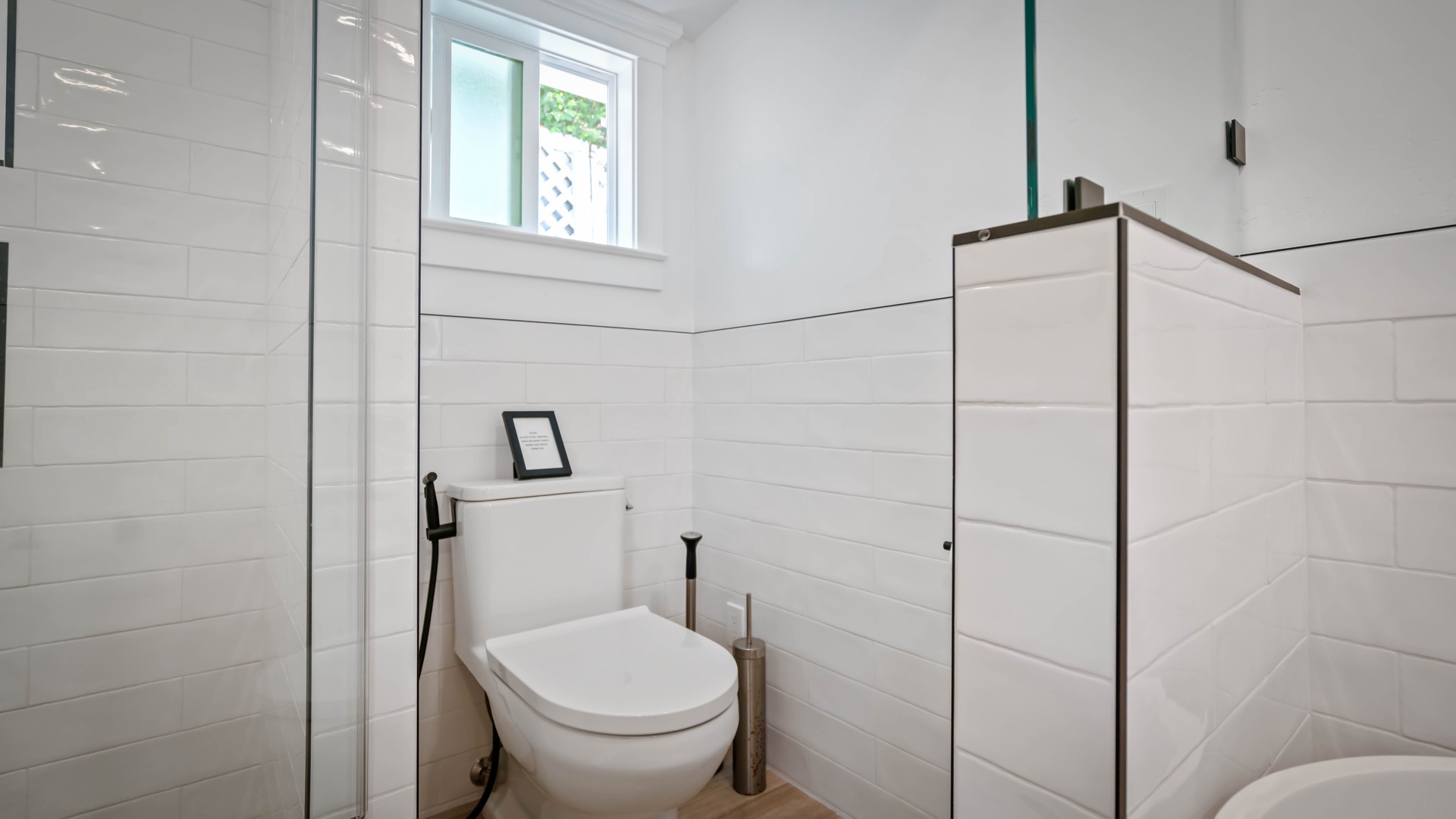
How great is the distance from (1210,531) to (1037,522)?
24 cm

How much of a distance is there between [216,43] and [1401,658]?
65.6 inches

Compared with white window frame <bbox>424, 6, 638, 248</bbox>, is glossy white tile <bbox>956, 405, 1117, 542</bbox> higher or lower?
Answer: lower

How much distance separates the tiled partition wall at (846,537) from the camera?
4.50 ft

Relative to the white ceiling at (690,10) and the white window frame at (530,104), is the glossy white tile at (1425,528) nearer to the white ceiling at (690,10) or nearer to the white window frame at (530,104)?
the white window frame at (530,104)

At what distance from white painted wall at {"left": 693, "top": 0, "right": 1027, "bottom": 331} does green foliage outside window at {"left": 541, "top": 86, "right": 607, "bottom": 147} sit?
12.8 inches

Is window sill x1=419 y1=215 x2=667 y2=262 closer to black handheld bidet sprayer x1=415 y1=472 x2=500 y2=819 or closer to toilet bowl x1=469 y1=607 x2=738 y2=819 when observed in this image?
black handheld bidet sprayer x1=415 y1=472 x2=500 y2=819

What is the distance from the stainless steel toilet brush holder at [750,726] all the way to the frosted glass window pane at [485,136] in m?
1.36

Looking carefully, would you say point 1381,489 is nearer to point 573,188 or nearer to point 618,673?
point 618,673

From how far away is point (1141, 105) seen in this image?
750mm

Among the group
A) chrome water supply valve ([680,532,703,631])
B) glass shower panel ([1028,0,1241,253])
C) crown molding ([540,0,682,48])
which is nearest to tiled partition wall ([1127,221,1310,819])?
glass shower panel ([1028,0,1241,253])

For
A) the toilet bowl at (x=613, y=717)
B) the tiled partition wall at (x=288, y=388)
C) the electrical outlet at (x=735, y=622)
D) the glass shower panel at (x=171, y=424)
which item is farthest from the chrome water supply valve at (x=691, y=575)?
the tiled partition wall at (x=288, y=388)

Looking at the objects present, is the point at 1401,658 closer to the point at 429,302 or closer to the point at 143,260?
the point at 143,260

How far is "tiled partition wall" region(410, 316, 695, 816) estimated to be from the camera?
5.34 ft

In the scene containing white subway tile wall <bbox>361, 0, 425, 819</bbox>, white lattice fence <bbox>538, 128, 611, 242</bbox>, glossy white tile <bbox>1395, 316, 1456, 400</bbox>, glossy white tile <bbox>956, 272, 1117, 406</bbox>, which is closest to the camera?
glossy white tile <bbox>956, 272, 1117, 406</bbox>
